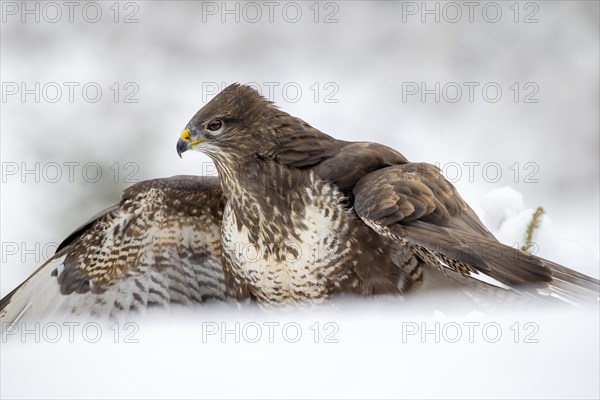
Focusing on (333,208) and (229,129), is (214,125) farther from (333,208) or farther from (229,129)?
(333,208)

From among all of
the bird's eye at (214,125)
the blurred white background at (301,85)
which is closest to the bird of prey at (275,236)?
the bird's eye at (214,125)

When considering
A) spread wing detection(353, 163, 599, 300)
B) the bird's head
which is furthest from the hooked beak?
spread wing detection(353, 163, 599, 300)

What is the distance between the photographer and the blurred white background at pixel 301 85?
32.8 ft

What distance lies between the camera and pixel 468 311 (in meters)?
5.00

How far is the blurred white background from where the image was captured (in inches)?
393

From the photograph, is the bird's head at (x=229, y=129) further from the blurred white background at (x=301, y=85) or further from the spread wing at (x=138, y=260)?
the blurred white background at (x=301, y=85)

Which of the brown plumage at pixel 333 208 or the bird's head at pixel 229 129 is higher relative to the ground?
the bird's head at pixel 229 129

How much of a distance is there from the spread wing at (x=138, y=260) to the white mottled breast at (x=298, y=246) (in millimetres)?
545

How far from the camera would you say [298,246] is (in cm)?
501

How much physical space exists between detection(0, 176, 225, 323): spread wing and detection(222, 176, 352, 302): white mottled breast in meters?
0.54

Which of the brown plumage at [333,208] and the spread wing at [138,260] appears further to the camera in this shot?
the spread wing at [138,260]

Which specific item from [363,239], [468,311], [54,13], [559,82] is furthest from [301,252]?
[54,13]

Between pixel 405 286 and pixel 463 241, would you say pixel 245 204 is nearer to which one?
pixel 405 286

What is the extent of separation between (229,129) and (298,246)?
0.94m
